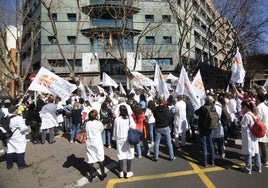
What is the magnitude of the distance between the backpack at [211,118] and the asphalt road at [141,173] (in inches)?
40.5

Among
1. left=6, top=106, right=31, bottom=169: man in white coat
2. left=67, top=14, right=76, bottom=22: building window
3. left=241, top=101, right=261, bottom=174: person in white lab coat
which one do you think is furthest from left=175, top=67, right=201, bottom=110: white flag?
left=67, top=14, right=76, bottom=22: building window

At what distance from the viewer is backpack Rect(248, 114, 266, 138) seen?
707 centimetres

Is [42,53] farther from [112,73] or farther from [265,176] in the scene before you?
[265,176]

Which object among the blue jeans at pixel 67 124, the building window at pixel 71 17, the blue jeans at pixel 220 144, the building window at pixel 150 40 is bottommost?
the blue jeans at pixel 220 144

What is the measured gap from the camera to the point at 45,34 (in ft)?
140

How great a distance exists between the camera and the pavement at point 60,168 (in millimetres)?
7398

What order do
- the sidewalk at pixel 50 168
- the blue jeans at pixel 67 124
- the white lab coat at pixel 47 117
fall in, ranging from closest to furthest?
the sidewalk at pixel 50 168, the white lab coat at pixel 47 117, the blue jeans at pixel 67 124

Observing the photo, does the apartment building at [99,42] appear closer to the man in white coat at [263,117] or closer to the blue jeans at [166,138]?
the blue jeans at [166,138]

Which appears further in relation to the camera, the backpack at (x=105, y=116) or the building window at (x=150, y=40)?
the building window at (x=150, y=40)

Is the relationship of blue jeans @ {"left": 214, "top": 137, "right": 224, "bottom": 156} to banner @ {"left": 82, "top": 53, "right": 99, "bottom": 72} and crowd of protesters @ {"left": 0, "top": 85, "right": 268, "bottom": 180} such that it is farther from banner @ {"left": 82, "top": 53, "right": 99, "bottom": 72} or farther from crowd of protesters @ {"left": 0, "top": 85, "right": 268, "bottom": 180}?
banner @ {"left": 82, "top": 53, "right": 99, "bottom": 72}

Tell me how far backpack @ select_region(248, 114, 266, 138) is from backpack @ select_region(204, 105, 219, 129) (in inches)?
38.3

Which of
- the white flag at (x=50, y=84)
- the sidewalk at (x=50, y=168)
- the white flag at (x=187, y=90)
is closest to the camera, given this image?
the sidewalk at (x=50, y=168)

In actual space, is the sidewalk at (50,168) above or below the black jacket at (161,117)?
below

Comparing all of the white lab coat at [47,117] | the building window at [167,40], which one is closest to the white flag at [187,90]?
the white lab coat at [47,117]
